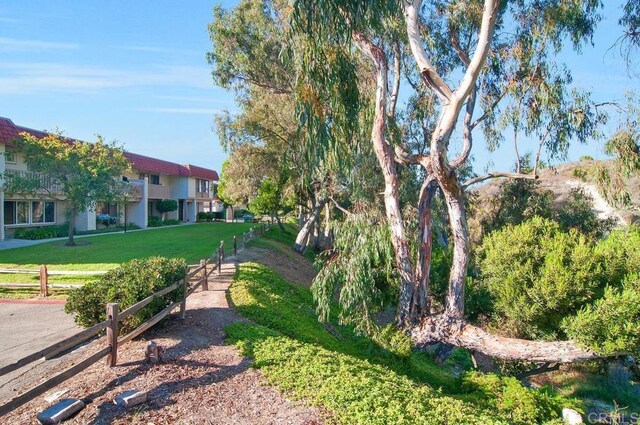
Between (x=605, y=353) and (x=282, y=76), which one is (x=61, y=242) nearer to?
(x=282, y=76)

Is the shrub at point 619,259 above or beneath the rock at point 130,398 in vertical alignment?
above

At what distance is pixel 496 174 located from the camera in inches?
494

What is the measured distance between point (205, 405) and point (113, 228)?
3010cm

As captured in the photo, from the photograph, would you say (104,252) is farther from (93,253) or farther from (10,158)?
(10,158)

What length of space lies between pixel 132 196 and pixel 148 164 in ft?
19.3

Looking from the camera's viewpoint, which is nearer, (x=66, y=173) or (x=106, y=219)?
(x=66, y=173)

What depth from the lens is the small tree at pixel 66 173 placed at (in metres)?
20.8

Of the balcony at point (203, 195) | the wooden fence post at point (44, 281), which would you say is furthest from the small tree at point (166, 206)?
the wooden fence post at point (44, 281)

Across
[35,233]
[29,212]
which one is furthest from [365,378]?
[29,212]

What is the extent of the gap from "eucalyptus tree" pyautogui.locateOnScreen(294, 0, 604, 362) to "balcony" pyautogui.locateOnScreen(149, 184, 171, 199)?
98.8 ft

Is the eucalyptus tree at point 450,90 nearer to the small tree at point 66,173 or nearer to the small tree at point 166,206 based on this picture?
the small tree at point 66,173

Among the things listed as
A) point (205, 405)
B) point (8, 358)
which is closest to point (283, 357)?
point (205, 405)

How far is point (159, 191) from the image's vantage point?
131 feet

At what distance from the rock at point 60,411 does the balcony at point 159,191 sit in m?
35.5
